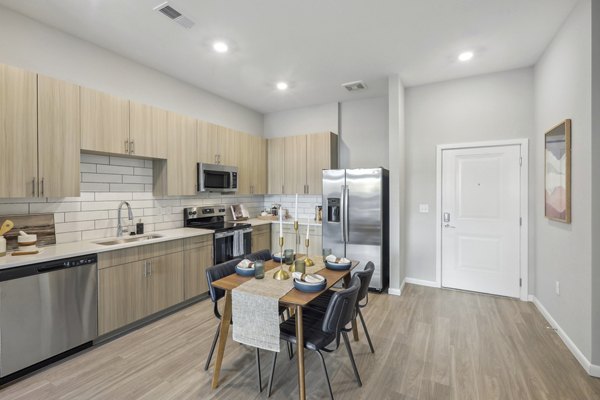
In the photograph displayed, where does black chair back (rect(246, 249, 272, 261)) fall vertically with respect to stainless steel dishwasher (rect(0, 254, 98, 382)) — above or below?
above

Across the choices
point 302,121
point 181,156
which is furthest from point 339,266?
point 302,121

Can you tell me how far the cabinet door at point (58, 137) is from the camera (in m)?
2.44

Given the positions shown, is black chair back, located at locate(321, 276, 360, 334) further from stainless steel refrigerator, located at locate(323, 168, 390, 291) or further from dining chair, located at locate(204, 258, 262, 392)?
stainless steel refrigerator, located at locate(323, 168, 390, 291)

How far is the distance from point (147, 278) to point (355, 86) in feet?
12.0

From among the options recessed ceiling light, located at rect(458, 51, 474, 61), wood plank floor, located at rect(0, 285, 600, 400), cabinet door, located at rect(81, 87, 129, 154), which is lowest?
wood plank floor, located at rect(0, 285, 600, 400)

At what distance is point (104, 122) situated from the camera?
2855 mm

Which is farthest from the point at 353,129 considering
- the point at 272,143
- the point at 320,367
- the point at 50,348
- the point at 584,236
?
the point at 50,348

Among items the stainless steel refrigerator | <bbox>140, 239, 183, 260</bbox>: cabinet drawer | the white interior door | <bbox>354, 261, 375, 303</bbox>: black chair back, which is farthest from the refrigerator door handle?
<bbox>140, 239, 183, 260</bbox>: cabinet drawer

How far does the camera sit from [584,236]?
2268 millimetres

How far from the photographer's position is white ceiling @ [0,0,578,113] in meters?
2.43

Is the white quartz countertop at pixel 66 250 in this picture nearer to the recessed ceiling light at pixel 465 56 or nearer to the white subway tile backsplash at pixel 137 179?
the white subway tile backsplash at pixel 137 179

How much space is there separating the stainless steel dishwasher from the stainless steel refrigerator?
2.85 metres

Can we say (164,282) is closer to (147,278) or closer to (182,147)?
(147,278)

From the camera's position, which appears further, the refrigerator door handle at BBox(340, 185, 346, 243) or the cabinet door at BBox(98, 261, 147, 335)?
the refrigerator door handle at BBox(340, 185, 346, 243)
